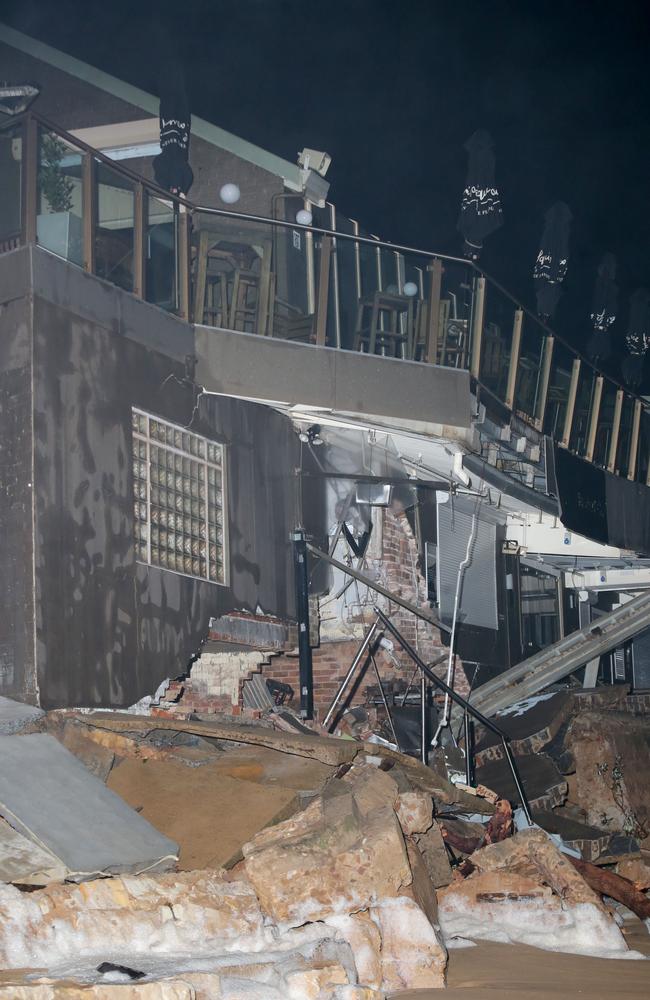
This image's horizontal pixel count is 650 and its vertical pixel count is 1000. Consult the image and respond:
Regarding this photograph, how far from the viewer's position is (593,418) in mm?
17875

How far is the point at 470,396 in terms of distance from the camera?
14.4 meters

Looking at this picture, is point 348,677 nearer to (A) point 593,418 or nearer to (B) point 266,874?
(B) point 266,874

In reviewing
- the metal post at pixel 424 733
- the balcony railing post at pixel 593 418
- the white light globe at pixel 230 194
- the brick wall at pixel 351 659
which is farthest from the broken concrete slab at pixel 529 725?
the white light globe at pixel 230 194

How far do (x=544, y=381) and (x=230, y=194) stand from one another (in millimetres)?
4915

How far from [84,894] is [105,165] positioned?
285 inches

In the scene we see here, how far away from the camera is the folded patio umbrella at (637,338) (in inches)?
866

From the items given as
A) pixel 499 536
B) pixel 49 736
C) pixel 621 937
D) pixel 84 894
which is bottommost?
pixel 621 937

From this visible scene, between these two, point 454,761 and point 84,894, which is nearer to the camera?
point 84,894

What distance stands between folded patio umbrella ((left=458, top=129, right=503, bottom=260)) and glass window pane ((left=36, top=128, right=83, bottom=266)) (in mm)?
6982

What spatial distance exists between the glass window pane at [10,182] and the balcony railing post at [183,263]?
6.69 ft

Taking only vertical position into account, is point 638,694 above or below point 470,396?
below

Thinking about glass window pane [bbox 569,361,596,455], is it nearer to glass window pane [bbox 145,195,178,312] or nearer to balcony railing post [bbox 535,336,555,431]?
balcony railing post [bbox 535,336,555,431]

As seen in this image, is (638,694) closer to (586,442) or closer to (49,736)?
(586,442)

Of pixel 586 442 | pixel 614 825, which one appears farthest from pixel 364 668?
pixel 586 442
